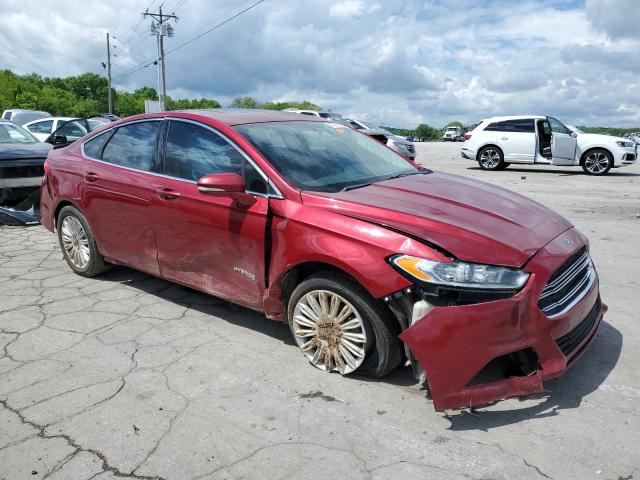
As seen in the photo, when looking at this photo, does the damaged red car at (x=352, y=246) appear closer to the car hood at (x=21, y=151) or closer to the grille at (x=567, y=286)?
the grille at (x=567, y=286)

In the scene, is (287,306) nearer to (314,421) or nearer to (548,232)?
(314,421)

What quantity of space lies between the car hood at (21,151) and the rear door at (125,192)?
3.72m

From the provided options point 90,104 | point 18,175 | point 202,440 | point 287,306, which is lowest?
point 202,440

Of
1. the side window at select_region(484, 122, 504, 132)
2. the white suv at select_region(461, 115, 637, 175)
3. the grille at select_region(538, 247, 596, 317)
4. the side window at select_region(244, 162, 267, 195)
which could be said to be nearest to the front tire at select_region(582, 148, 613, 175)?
the white suv at select_region(461, 115, 637, 175)

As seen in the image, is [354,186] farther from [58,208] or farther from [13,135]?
[13,135]

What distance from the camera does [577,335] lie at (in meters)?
3.10

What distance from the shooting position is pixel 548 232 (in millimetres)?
3201

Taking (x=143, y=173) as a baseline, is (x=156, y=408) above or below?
below

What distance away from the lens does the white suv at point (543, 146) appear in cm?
1487

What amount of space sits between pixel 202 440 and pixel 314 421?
1.89 ft

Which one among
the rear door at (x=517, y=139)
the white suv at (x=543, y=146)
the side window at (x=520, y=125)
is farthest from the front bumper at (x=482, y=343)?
the side window at (x=520, y=125)

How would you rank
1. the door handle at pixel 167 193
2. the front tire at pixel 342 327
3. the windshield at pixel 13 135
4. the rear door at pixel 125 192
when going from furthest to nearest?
the windshield at pixel 13 135, the rear door at pixel 125 192, the door handle at pixel 167 193, the front tire at pixel 342 327

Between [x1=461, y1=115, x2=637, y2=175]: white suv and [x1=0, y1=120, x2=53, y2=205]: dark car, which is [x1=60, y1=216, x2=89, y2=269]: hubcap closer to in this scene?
[x1=0, y1=120, x2=53, y2=205]: dark car

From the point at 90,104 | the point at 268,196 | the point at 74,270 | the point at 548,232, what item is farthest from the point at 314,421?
the point at 90,104
